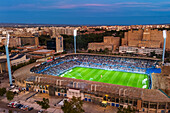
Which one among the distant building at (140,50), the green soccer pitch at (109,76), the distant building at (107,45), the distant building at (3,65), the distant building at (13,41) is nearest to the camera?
the green soccer pitch at (109,76)

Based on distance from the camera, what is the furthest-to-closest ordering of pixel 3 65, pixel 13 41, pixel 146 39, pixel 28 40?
1. pixel 28 40
2. pixel 13 41
3. pixel 146 39
4. pixel 3 65

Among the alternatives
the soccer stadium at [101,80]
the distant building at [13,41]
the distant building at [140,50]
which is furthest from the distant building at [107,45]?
the distant building at [13,41]

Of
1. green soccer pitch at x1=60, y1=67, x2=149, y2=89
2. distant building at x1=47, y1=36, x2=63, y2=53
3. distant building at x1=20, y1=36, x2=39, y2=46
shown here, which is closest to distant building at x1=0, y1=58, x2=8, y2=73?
green soccer pitch at x1=60, y1=67, x2=149, y2=89

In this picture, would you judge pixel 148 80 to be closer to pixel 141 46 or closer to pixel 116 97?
pixel 116 97

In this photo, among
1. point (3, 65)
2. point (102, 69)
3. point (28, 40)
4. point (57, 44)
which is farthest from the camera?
point (28, 40)

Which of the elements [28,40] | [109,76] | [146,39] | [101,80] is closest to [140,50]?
[146,39]

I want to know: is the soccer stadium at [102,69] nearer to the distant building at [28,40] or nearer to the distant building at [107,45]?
the distant building at [107,45]

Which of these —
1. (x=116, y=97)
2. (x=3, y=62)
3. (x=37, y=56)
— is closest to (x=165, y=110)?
(x=116, y=97)

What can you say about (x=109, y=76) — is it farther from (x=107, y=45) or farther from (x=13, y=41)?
(x=13, y=41)
